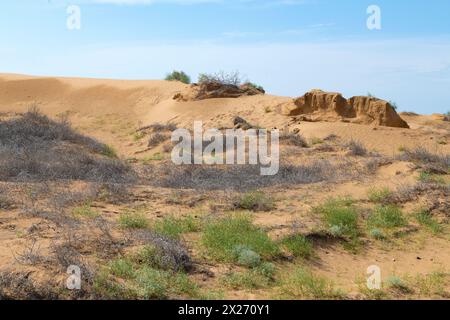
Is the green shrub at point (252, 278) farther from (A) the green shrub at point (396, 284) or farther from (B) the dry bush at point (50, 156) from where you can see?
(B) the dry bush at point (50, 156)

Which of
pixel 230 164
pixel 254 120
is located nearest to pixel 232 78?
pixel 254 120

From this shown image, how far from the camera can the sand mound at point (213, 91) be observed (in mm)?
22375

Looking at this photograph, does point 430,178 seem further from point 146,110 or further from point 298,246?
point 146,110

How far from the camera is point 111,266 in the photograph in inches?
203

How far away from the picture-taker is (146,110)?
2342 centimetres

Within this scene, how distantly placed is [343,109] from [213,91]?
606cm

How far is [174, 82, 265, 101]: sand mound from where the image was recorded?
73.4ft

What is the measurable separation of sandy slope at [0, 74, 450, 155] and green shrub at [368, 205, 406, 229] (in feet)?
25.9

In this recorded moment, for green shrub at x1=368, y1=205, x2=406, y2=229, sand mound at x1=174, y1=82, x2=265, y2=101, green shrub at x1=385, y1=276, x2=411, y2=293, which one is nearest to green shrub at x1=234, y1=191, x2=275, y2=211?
green shrub at x1=368, y1=205, x2=406, y2=229

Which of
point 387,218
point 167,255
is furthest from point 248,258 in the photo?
point 387,218

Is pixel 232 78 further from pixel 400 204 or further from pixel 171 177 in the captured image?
pixel 400 204

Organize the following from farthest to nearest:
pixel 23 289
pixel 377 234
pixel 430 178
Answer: pixel 430 178
pixel 377 234
pixel 23 289

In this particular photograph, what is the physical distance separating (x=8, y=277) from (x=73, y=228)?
1780 millimetres

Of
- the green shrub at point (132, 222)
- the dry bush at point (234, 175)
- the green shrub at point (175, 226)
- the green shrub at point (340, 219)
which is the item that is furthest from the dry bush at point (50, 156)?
the green shrub at point (340, 219)
